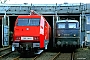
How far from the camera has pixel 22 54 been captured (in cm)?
1895

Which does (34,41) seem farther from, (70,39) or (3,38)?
(3,38)

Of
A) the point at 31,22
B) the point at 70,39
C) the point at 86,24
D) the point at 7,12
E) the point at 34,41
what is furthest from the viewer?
the point at 7,12

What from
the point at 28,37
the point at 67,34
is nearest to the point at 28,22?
the point at 28,37

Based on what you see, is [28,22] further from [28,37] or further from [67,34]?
[67,34]

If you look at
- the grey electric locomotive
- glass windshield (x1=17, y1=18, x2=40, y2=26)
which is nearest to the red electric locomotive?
glass windshield (x1=17, y1=18, x2=40, y2=26)

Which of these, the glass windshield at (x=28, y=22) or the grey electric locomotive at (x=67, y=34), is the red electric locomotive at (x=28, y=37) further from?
the grey electric locomotive at (x=67, y=34)

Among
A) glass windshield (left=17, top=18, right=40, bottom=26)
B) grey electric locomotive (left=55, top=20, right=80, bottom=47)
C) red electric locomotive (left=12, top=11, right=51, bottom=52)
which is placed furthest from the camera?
grey electric locomotive (left=55, top=20, right=80, bottom=47)

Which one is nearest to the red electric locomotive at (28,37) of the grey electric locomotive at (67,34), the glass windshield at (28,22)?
the glass windshield at (28,22)

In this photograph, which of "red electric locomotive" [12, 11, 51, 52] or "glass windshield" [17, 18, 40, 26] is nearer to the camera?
"red electric locomotive" [12, 11, 51, 52]

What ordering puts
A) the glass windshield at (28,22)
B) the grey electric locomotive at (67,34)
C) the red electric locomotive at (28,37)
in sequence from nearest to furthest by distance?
the red electric locomotive at (28,37)
the glass windshield at (28,22)
the grey electric locomotive at (67,34)

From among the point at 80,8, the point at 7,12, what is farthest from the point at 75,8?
the point at 7,12

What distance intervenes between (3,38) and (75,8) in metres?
9.13

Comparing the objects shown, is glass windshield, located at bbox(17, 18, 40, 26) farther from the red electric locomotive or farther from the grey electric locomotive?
the grey electric locomotive

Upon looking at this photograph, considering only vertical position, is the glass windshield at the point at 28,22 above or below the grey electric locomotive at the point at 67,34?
above
